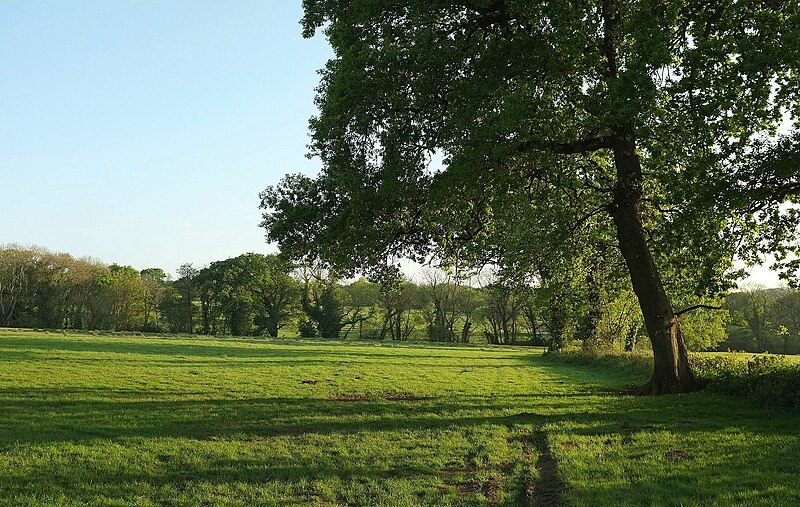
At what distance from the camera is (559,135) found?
55.3 ft

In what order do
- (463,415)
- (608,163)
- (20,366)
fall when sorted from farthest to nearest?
(20,366)
(608,163)
(463,415)

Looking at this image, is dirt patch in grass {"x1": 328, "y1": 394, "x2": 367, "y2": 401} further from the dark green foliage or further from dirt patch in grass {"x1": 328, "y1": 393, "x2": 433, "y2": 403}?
the dark green foliage

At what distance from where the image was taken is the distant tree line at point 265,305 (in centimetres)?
7988

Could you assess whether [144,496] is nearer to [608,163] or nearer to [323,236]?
[323,236]

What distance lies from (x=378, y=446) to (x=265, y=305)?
87643 millimetres

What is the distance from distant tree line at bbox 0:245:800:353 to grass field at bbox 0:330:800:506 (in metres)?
53.4

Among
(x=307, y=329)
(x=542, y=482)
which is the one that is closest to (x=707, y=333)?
(x=307, y=329)

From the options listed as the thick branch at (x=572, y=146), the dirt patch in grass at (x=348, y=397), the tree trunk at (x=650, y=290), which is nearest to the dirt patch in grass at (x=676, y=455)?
the tree trunk at (x=650, y=290)

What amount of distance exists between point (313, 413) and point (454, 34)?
11.8 meters

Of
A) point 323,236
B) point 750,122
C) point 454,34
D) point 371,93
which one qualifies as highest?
point 454,34

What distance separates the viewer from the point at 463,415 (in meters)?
16.1

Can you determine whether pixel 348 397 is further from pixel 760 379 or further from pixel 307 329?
pixel 307 329

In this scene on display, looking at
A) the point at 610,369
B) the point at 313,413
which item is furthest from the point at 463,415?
the point at 610,369

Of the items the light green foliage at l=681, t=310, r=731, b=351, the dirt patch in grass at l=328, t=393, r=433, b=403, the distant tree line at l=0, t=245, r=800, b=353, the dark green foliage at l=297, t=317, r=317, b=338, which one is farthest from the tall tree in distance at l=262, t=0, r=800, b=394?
the dark green foliage at l=297, t=317, r=317, b=338
